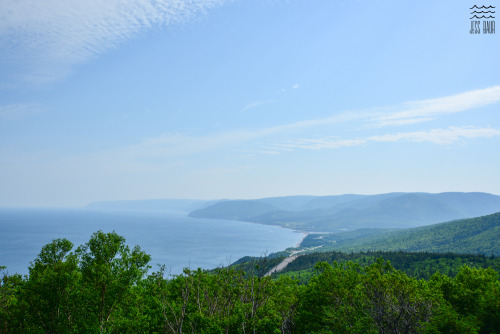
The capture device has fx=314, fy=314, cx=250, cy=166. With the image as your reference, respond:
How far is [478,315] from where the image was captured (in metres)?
29.0

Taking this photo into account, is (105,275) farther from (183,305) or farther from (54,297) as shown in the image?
(183,305)

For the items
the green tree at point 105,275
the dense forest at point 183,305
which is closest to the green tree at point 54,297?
the dense forest at point 183,305

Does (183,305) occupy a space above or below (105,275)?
below

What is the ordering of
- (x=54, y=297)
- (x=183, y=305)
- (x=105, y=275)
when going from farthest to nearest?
(x=105, y=275), (x=54, y=297), (x=183, y=305)

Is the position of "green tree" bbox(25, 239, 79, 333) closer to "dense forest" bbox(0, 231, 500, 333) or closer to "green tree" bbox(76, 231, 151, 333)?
"dense forest" bbox(0, 231, 500, 333)

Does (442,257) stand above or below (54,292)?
below

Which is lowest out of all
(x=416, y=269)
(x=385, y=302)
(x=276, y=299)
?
(x=416, y=269)

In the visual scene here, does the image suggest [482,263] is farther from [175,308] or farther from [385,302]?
[175,308]

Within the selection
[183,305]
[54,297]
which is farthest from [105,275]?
[183,305]

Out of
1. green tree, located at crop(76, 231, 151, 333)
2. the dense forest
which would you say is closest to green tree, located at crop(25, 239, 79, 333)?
the dense forest

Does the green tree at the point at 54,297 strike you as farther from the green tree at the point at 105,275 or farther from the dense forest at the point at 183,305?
the green tree at the point at 105,275

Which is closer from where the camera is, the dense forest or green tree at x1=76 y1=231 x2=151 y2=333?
the dense forest

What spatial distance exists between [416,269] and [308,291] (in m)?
116

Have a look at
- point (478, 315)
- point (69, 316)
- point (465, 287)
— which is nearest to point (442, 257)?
point (465, 287)
